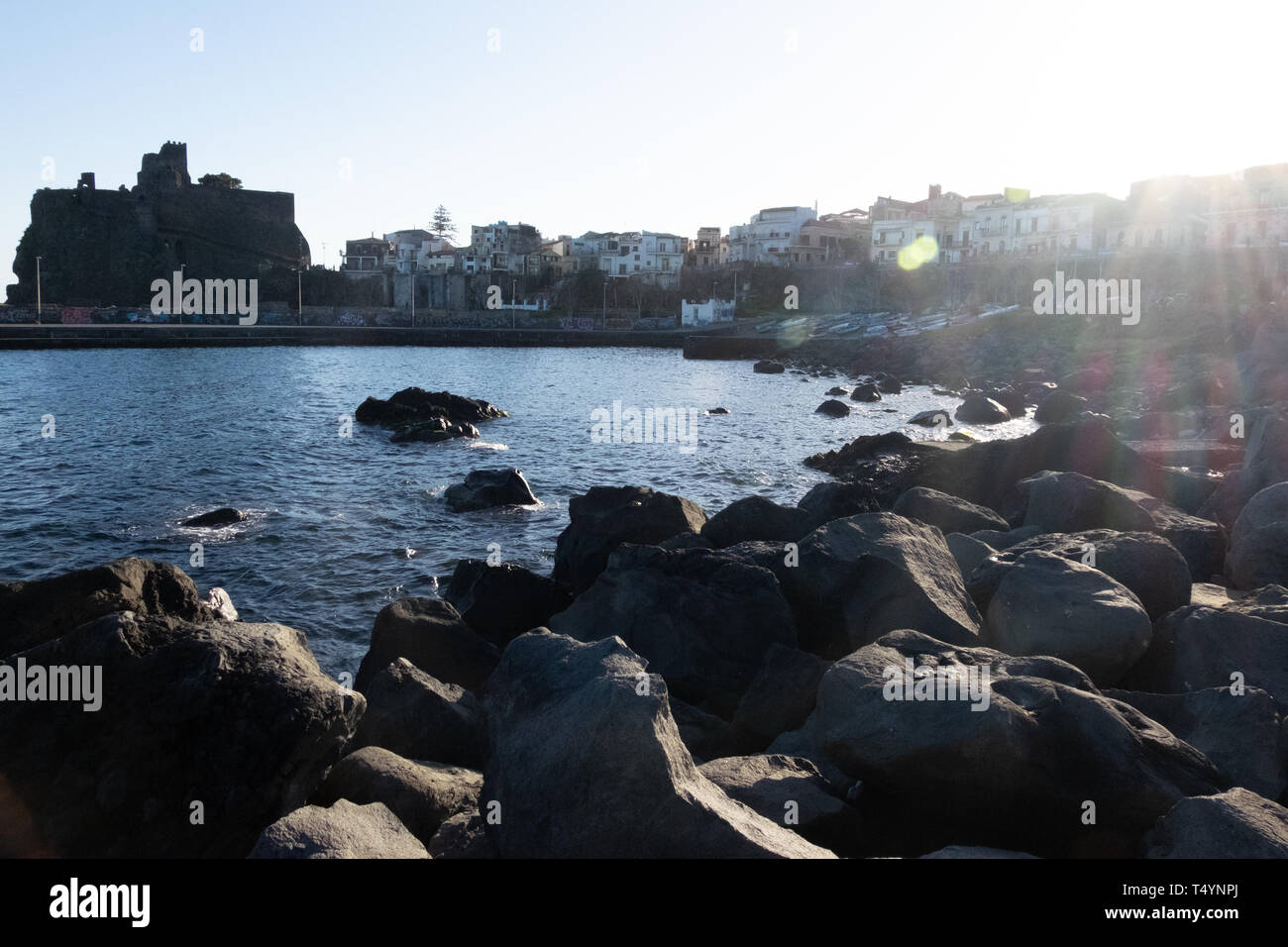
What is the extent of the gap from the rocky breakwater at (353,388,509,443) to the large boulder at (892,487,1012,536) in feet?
70.0

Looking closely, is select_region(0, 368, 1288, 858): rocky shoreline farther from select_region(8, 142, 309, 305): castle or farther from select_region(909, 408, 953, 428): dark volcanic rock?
select_region(8, 142, 309, 305): castle

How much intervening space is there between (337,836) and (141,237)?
114 m

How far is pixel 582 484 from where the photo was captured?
80.0 ft

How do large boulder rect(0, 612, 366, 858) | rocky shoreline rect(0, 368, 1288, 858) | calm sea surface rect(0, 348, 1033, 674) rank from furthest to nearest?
1. calm sea surface rect(0, 348, 1033, 674)
2. large boulder rect(0, 612, 366, 858)
3. rocky shoreline rect(0, 368, 1288, 858)

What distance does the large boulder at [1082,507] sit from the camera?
1110 centimetres

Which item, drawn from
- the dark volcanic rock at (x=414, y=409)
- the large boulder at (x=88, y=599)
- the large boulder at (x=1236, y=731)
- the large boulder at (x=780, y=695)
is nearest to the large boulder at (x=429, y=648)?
the large boulder at (x=88, y=599)

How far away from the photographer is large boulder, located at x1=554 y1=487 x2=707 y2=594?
13.3 m

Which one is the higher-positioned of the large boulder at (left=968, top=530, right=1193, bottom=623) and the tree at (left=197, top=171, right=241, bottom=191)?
the tree at (left=197, top=171, right=241, bottom=191)

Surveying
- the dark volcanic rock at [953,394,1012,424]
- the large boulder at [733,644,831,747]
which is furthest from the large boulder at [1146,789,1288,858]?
the dark volcanic rock at [953,394,1012,424]

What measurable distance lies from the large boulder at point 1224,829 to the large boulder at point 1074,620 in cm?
241
